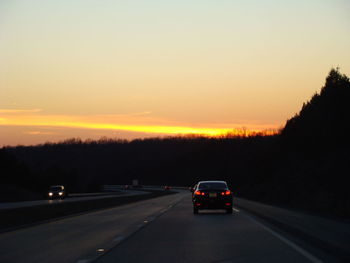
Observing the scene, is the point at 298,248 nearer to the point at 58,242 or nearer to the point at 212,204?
the point at 58,242

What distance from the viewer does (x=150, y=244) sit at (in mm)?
17094

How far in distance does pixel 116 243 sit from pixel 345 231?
6451mm

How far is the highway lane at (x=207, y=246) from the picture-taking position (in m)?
13.9

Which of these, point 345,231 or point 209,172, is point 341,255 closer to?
point 345,231

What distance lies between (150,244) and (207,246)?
154 centimetres

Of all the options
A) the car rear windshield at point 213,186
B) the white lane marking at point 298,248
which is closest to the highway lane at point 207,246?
the white lane marking at point 298,248

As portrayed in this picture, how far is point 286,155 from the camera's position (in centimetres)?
9400

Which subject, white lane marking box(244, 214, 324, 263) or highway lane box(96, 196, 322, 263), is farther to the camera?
highway lane box(96, 196, 322, 263)

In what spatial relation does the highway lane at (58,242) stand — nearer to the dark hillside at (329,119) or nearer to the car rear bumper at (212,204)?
the car rear bumper at (212,204)

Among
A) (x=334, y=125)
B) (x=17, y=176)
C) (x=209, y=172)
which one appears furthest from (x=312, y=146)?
(x=209, y=172)

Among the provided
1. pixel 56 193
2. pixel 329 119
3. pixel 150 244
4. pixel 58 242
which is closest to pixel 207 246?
pixel 150 244

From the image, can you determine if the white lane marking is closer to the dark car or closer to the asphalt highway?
the asphalt highway

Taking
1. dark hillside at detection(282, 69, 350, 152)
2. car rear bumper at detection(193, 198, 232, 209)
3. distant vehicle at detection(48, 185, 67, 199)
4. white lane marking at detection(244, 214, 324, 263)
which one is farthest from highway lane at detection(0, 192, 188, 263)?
dark hillside at detection(282, 69, 350, 152)

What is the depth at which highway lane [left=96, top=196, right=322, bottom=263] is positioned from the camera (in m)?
13.9
